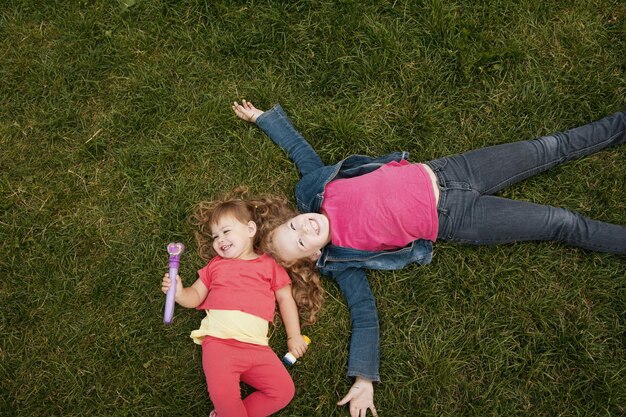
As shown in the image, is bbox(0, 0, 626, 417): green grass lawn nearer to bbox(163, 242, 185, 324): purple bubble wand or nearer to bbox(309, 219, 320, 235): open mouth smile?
bbox(163, 242, 185, 324): purple bubble wand

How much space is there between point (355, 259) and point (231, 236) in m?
0.83

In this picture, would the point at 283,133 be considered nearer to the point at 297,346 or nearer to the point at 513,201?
the point at 297,346

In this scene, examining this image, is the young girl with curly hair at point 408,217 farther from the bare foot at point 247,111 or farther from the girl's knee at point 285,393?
the bare foot at point 247,111

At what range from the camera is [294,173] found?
3.60 meters

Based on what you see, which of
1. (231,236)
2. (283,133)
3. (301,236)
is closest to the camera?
(301,236)

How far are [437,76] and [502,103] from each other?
Result: 0.51 metres

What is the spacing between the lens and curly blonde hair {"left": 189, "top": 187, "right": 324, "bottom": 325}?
10.9 feet

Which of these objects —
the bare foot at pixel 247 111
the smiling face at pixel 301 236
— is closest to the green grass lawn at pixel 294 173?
the bare foot at pixel 247 111

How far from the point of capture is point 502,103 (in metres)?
3.61

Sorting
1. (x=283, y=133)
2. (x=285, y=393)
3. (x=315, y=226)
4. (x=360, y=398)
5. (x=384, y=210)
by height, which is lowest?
(x=360, y=398)

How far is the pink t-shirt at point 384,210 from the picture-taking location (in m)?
3.20

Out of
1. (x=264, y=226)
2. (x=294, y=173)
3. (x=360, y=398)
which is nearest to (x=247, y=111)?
(x=294, y=173)

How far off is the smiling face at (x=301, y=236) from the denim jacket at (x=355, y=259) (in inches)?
6.5

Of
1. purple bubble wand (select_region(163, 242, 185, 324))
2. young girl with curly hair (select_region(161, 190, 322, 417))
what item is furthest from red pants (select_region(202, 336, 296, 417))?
purple bubble wand (select_region(163, 242, 185, 324))
